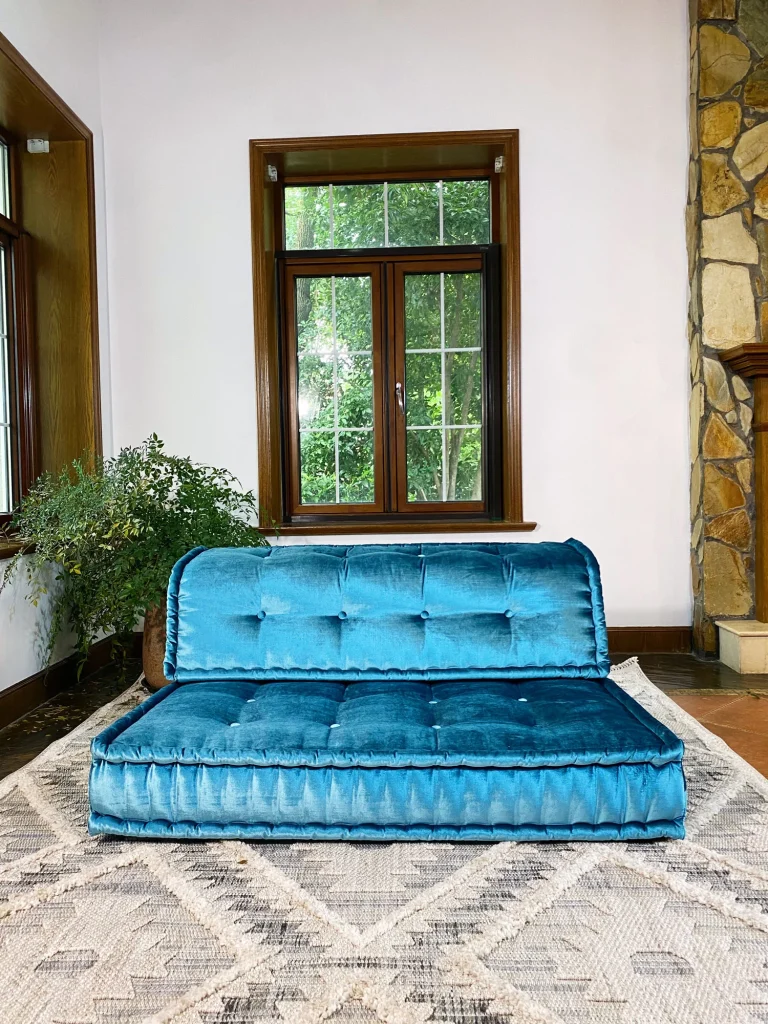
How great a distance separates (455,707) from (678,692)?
5.96 ft

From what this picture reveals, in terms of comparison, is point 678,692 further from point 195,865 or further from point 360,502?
point 195,865

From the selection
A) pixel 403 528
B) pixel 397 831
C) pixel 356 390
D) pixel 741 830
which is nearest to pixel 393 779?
pixel 397 831

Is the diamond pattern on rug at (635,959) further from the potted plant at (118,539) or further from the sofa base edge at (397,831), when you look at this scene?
the potted plant at (118,539)

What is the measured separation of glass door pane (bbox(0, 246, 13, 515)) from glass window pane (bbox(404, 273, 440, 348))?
6.93ft

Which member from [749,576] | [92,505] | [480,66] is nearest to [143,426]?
[92,505]

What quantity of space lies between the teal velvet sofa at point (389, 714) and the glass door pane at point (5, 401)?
173 centimetres

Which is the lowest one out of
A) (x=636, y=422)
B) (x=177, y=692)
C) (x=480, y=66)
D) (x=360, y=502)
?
(x=177, y=692)

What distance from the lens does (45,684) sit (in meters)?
3.70

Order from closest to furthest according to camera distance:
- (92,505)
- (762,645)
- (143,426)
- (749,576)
Result: 1. (92,505)
2. (762,645)
3. (749,576)
4. (143,426)

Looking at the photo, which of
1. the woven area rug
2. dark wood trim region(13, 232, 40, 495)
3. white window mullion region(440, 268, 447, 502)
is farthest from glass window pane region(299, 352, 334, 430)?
the woven area rug

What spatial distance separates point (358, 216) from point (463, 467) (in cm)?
157

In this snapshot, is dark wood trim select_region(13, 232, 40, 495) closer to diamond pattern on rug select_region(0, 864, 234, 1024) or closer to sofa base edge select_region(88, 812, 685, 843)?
sofa base edge select_region(88, 812, 685, 843)

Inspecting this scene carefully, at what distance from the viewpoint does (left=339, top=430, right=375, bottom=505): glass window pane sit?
15.6 feet

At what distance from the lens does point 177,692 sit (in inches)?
96.5
